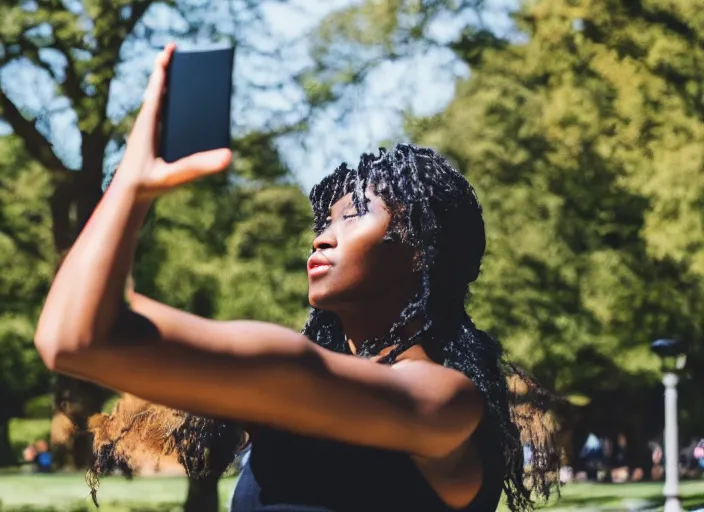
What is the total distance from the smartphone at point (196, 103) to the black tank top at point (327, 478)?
23.2 inches

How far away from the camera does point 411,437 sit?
192 cm

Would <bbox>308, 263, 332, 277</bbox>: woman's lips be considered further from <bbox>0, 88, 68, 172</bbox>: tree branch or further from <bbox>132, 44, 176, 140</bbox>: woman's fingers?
<bbox>0, 88, 68, 172</bbox>: tree branch

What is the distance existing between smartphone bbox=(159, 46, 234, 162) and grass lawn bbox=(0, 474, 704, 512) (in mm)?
11742

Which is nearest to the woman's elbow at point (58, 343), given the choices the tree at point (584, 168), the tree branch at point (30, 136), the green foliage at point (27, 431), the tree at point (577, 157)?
the tree branch at point (30, 136)

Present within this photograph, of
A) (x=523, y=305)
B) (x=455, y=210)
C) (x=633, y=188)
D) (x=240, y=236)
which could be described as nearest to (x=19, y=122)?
(x=240, y=236)

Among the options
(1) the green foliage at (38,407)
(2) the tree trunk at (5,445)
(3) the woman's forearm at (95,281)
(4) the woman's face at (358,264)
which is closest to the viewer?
(3) the woman's forearm at (95,281)

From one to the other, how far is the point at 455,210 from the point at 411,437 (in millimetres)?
591

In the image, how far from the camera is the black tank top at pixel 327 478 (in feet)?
6.68

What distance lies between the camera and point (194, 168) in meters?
1.61

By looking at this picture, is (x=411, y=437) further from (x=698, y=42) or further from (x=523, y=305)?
(x=698, y=42)

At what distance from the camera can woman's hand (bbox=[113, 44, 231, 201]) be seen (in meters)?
1.62

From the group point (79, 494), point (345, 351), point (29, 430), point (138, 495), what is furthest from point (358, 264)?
point (29, 430)

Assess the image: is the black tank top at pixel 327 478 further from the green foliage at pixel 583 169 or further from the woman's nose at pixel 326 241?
the green foliage at pixel 583 169

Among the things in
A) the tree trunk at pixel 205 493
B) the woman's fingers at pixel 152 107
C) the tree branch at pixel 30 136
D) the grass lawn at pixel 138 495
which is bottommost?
the grass lawn at pixel 138 495
